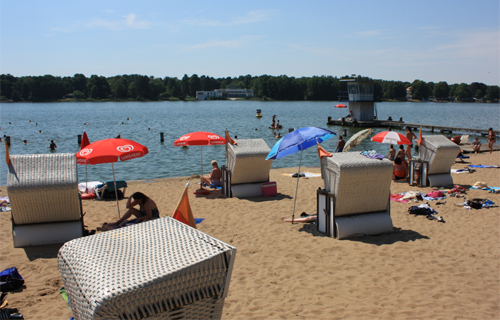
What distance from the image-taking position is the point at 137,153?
26.6 feet

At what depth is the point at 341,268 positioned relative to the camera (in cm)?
607

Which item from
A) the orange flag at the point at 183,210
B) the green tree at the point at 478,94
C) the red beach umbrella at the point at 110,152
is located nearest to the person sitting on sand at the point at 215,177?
the red beach umbrella at the point at 110,152

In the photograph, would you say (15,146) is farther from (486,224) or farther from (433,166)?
(486,224)

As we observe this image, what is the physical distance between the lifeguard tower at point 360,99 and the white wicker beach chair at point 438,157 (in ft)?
110

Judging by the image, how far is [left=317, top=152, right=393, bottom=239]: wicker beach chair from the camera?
24.2 ft

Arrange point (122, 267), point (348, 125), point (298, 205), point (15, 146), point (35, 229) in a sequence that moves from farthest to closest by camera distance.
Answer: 1. point (348, 125)
2. point (15, 146)
3. point (298, 205)
4. point (35, 229)
5. point (122, 267)

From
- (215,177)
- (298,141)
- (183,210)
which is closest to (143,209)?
(183,210)

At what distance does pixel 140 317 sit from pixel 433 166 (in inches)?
459

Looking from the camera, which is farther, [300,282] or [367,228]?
[367,228]

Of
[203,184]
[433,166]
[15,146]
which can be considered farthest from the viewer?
[15,146]

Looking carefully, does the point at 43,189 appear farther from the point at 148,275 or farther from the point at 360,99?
the point at 360,99

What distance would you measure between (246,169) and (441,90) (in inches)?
7367

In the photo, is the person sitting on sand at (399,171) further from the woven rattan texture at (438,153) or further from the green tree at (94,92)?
the green tree at (94,92)

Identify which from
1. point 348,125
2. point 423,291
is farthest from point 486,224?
point 348,125
